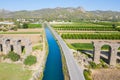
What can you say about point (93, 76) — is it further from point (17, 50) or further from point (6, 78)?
point (17, 50)

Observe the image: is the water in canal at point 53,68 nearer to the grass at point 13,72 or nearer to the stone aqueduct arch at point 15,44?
the grass at point 13,72

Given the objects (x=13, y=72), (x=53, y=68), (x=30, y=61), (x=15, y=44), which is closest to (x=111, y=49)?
(x=53, y=68)

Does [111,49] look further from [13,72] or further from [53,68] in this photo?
[13,72]

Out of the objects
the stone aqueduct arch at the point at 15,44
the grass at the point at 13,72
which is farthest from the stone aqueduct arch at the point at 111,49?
the stone aqueduct arch at the point at 15,44

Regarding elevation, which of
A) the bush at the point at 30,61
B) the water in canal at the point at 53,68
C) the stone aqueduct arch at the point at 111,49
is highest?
the stone aqueduct arch at the point at 111,49

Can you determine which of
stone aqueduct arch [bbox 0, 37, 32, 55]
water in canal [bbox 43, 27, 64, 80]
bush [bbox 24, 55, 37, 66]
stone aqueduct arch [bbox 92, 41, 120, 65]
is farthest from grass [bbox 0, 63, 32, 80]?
stone aqueduct arch [bbox 92, 41, 120, 65]

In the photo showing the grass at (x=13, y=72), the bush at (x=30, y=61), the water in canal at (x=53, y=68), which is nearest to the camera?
the grass at (x=13, y=72)

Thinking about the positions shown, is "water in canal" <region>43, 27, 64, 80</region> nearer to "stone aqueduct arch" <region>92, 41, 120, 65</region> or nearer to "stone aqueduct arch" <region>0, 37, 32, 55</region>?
"stone aqueduct arch" <region>0, 37, 32, 55</region>

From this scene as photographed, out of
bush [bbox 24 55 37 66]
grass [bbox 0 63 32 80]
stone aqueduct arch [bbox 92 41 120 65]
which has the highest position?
stone aqueduct arch [bbox 92 41 120 65]

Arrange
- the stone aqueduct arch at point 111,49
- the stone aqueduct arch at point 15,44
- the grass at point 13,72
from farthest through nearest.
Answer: the stone aqueduct arch at point 15,44, the stone aqueduct arch at point 111,49, the grass at point 13,72

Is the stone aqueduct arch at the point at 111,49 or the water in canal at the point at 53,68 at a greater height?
the stone aqueduct arch at the point at 111,49
